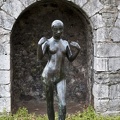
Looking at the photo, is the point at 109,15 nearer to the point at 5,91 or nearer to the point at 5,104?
the point at 5,91

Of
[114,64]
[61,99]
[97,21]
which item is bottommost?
[61,99]

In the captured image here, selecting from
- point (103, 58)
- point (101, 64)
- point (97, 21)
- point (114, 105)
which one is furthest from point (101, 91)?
point (97, 21)

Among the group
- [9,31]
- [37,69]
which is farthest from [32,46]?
[9,31]

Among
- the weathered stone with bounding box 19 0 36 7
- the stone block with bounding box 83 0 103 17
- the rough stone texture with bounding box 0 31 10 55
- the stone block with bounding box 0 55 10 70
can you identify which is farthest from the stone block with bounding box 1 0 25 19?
the stone block with bounding box 83 0 103 17

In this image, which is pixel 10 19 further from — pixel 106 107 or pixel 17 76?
pixel 106 107

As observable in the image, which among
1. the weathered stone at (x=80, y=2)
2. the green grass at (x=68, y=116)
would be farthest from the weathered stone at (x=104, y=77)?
the weathered stone at (x=80, y=2)

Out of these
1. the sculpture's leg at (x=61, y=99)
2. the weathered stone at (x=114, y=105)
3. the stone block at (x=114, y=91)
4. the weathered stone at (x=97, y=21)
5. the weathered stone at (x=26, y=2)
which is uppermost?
the weathered stone at (x=26, y=2)

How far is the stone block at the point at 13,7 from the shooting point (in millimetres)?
6012

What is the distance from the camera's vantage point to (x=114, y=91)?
6371 millimetres

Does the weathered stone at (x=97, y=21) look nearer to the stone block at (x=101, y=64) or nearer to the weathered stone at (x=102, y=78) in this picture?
the stone block at (x=101, y=64)

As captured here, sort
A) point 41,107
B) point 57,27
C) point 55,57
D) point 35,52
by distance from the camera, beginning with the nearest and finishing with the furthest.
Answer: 1. point 57,27
2. point 55,57
3. point 41,107
4. point 35,52

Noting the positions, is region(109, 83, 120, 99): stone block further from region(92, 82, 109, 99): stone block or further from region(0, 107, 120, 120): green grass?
region(0, 107, 120, 120): green grass

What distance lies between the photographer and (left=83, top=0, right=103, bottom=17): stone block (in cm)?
622

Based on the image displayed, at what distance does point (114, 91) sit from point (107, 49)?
0.83 m
